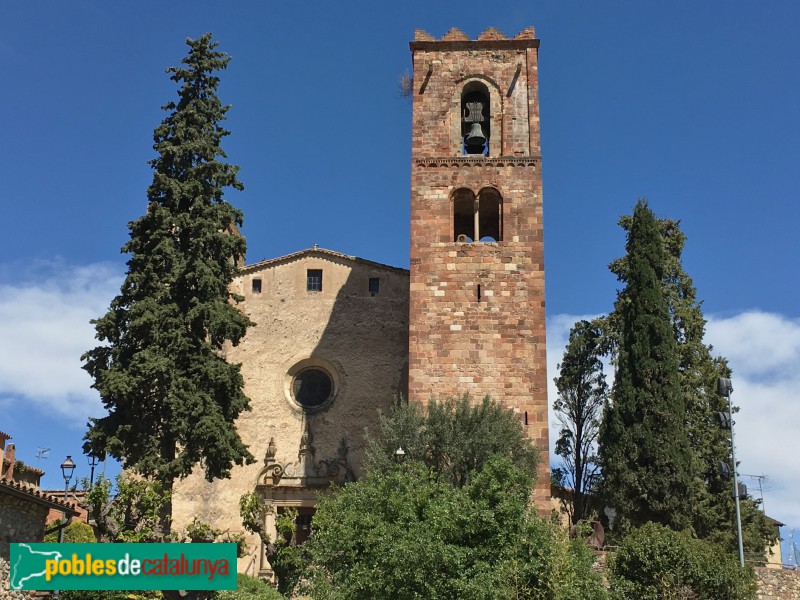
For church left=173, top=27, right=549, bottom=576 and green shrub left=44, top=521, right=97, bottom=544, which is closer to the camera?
green shrub left=44, top=521, right=97, bottom=544

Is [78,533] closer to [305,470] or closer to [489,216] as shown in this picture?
[305,470]

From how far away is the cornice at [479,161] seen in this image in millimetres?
26531

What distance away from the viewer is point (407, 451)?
22406 mm

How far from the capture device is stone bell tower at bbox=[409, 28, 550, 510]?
80.2ft

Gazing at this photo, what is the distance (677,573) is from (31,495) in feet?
41.8

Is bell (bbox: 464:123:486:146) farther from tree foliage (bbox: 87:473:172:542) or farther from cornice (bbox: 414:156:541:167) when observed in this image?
tree foliage (bbox: 87:473:172:542)

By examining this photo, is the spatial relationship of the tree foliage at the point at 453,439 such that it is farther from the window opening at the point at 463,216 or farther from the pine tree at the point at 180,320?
the window opening at the point at 463,216

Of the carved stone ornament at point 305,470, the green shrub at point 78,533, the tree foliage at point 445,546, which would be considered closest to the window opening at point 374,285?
the carved stone ornament at point 305,470

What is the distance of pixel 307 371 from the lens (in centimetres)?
2859

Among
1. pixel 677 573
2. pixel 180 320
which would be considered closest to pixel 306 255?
pixel 180 320

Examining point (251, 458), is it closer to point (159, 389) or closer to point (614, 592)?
point (159, 389)

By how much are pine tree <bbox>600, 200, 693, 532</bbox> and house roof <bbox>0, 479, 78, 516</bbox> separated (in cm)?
1362

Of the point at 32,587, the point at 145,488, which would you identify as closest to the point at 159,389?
the point at 145,488

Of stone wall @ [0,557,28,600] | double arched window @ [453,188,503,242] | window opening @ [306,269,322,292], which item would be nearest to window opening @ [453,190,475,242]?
double arched window @ [453,188,503,242]
